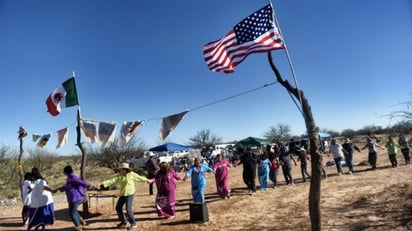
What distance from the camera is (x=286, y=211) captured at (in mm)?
9766

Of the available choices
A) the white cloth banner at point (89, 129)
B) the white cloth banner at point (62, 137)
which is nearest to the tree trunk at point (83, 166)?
the white cloth banner at point (89, 129)

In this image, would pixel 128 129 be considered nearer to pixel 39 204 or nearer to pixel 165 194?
pixel 165 194

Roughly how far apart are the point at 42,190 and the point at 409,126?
9276 mm

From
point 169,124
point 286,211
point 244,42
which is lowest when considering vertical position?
point 286,211

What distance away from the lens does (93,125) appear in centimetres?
1174

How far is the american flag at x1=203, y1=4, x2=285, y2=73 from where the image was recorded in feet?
22.9

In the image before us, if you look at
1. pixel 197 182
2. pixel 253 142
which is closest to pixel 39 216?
pixel 197 182

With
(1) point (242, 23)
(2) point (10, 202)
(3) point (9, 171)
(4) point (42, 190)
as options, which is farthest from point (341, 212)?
(3) point (9, 171)

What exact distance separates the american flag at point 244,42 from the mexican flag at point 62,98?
6.10 meters

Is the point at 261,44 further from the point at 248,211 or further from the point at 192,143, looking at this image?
the point at 192,143

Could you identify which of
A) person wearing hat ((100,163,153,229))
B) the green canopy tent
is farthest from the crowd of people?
the green canopy tent

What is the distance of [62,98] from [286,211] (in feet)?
27.5

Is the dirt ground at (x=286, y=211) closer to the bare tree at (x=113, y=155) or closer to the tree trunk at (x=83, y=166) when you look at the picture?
the tree trunk at (x=83, y=166)

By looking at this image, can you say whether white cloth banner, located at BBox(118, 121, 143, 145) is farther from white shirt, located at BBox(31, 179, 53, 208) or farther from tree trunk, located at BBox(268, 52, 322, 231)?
tree trunk, located at BBox(268, 52, 322, 231)
